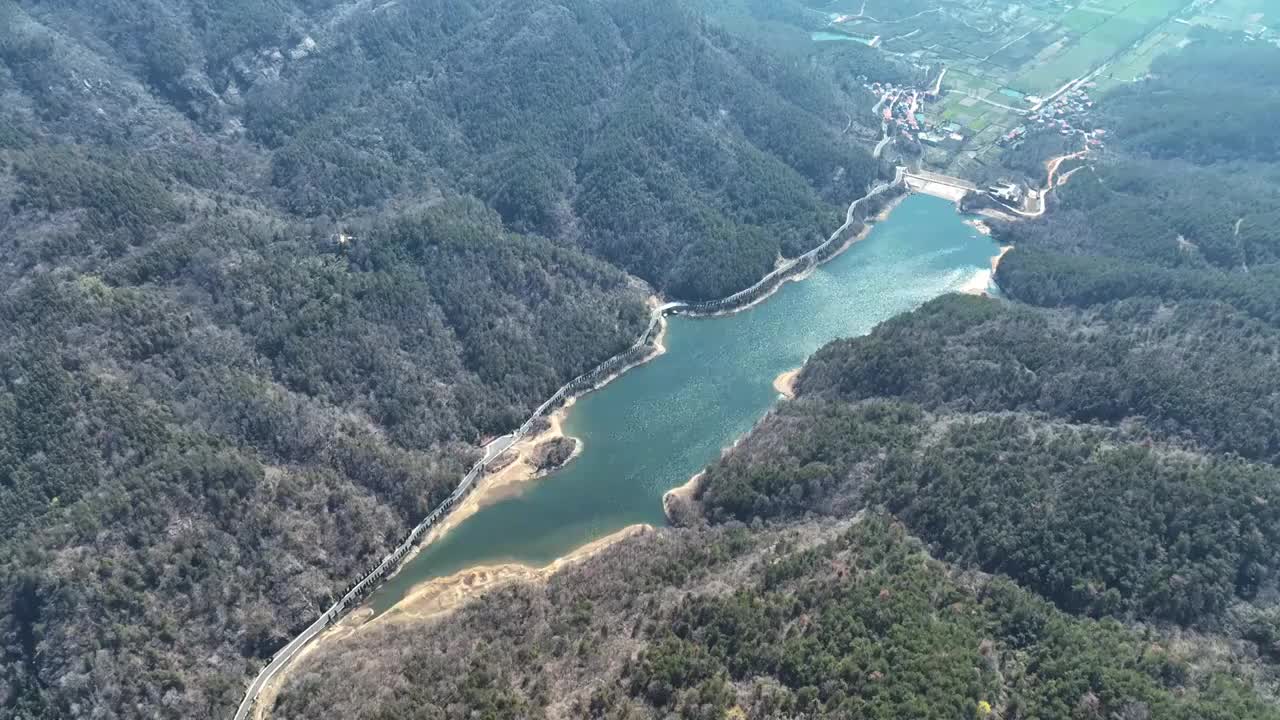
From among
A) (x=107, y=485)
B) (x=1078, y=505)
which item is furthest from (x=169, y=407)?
(x=1078, y=505)

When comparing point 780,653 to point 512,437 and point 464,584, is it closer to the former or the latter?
point 464,584

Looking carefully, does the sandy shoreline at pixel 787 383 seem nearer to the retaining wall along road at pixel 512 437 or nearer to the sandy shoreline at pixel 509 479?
the retaining wall along road at pixel 512 437

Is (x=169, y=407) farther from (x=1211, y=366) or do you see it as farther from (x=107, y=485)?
(x=1211, y=366)

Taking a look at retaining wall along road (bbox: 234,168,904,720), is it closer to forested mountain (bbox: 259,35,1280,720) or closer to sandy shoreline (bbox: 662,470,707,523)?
forested mountain (bbox: 259,35,1280,720)

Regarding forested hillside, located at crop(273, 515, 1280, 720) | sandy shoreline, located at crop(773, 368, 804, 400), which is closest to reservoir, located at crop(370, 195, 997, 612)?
sandy shoreline, located at crop(773, 368, 804, 400)

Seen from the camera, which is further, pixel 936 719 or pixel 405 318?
pixel 405 318

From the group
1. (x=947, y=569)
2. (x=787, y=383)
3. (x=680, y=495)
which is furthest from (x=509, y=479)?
(x=947, y=569)
